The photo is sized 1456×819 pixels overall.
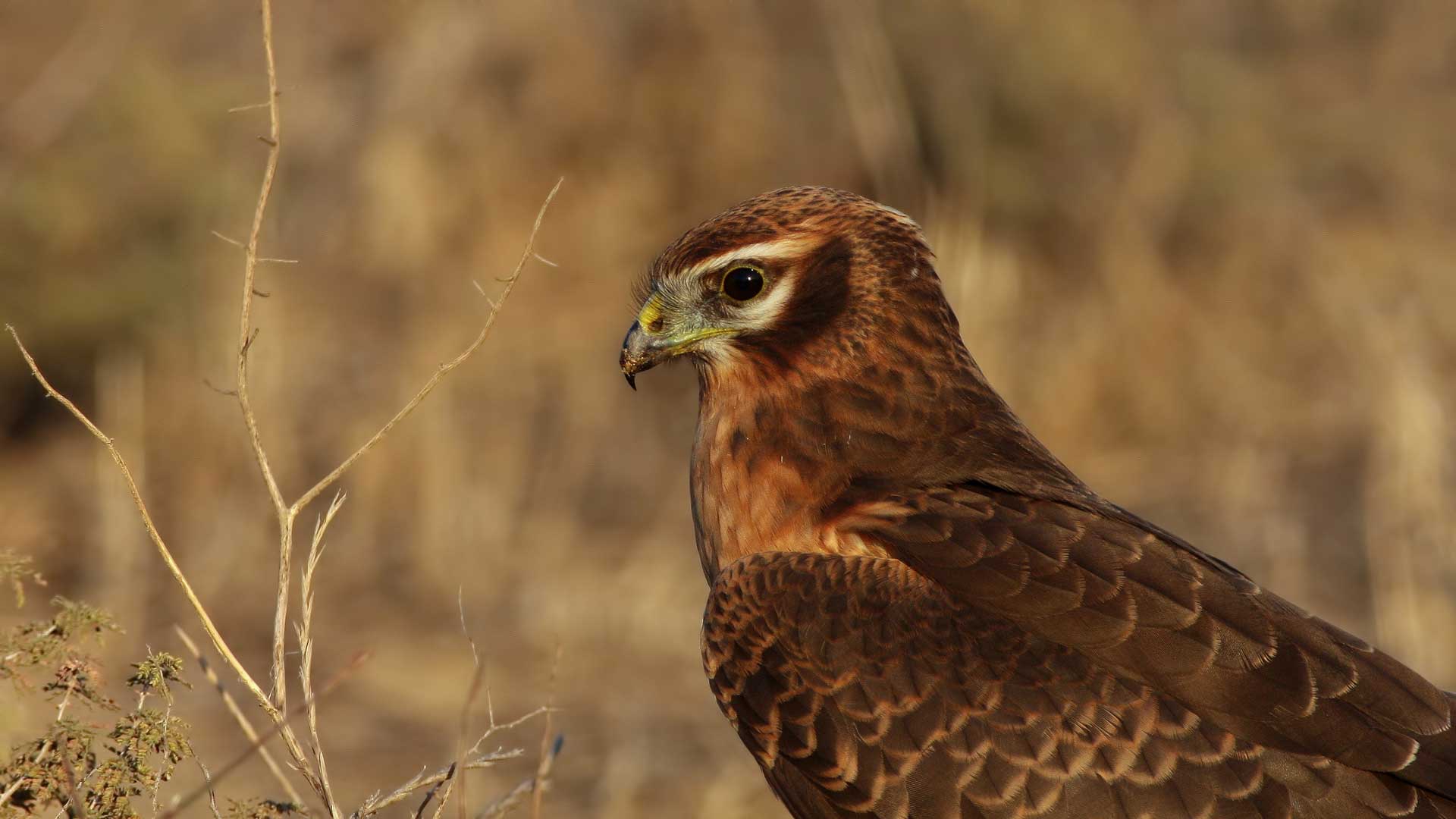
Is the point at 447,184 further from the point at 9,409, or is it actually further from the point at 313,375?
the point at 9,409

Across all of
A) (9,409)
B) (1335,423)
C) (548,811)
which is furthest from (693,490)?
(1335,423)

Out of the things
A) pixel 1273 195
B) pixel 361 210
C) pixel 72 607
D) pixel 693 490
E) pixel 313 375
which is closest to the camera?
pixel 72 607

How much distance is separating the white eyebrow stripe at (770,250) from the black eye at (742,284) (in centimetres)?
6

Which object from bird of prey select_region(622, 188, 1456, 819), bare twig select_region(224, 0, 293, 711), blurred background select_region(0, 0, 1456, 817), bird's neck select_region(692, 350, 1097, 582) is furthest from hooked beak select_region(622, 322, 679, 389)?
blurred background select_region(0, 0, 1456, 817)

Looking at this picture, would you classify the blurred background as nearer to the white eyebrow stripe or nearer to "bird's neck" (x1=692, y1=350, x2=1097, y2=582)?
"bird's neck" (x1=692, y1=350, x2=1097, y2=582)

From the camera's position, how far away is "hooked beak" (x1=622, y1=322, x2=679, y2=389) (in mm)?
4879

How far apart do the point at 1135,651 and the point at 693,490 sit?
140 centimetres

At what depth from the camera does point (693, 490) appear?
15.8 ft

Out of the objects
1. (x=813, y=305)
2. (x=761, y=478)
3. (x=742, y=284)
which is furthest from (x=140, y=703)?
(x=813, y=305)

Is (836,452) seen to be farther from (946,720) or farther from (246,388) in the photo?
(246,388)

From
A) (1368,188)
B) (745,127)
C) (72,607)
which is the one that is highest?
(1368,188)

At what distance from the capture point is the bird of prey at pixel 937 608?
3828 mm

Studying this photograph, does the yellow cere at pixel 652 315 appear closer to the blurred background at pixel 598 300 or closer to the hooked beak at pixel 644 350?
the hooked beak at pixel 644 350

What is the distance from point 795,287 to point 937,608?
110 cm
